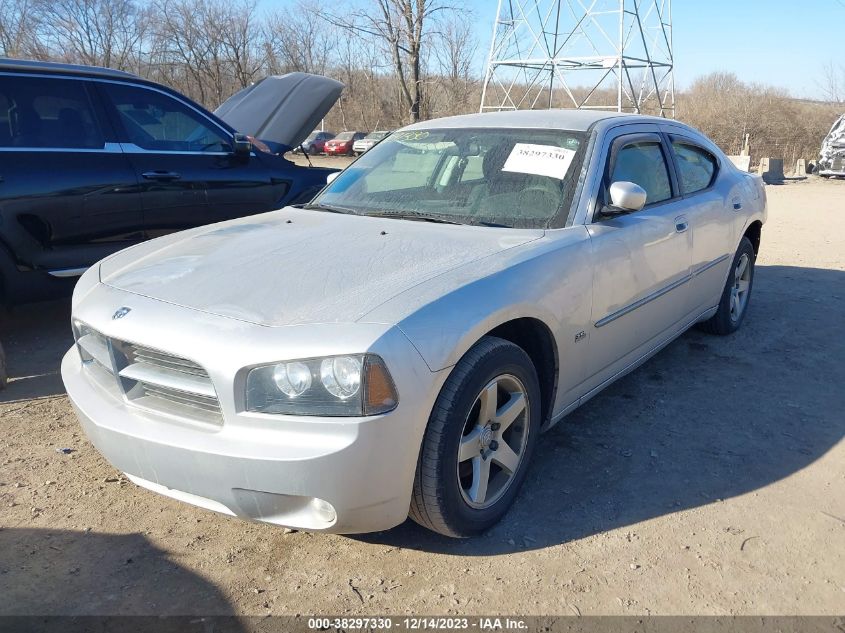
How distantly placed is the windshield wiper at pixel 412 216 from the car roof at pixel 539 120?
2.57 feet

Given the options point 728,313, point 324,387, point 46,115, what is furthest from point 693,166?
point 46,115

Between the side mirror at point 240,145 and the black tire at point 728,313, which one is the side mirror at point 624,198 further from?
the side mirror at point 240,145

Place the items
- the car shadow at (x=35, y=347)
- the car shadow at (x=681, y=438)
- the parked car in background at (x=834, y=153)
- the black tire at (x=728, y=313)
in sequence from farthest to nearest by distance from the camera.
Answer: the parked car in background at (x=834, y=153)
the black tire at (x=728, y=313)
the car shadow at (x=35, y=347)
the car shadow at (x=681, y=438)

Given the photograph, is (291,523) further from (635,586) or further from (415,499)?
(635,586)

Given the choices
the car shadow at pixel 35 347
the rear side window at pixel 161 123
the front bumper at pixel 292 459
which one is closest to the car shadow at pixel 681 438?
the front bumper at pixel 292 459

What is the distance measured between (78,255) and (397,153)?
7.95ft

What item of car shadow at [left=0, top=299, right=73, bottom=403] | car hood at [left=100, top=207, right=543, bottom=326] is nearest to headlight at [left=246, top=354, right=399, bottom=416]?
car hood at [left=100, top=207, right=543, bottom=326]

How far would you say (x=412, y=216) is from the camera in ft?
11.6

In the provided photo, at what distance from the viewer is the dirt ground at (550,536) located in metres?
2.43

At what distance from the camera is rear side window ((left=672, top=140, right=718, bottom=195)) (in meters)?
4.39

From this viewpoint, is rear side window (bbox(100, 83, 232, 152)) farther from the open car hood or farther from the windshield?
the windshield

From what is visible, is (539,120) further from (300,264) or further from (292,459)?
(292,459)

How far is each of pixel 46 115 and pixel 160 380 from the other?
3398 millimetres

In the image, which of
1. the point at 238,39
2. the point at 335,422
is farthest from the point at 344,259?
the point at 238,39
